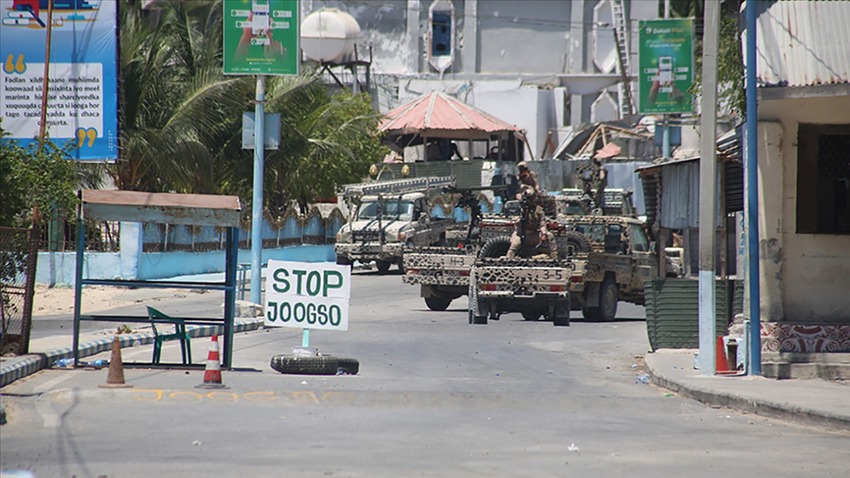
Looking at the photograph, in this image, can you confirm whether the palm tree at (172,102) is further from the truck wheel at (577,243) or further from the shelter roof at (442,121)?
the shelter roof at (442,121)

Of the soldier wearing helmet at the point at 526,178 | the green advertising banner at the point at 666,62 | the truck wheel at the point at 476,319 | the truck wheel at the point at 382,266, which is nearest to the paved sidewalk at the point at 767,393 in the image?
the truck wheel at the point at 476,319

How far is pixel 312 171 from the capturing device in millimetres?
42906

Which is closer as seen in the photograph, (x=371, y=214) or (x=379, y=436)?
(x=379, y=436)

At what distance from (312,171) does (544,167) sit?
43.0 feet

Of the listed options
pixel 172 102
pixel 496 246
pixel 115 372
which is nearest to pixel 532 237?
pixel 496 246

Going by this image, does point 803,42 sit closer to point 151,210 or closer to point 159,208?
point 159,208

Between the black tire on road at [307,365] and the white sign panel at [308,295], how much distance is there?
42 cm

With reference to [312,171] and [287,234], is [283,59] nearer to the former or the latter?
[287,234]

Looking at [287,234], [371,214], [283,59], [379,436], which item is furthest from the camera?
[287,234]

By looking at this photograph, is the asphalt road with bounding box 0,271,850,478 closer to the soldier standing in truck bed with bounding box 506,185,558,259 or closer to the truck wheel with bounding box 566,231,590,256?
the soldier standing in truck bed with bounding box 506,185,558,259

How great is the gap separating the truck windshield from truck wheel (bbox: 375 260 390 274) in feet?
4.59

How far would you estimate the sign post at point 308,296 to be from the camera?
14.4m

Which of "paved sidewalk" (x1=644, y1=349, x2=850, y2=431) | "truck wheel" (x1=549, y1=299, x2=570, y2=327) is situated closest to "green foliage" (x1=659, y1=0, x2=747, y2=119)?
"paved sidewalk" (x1=644, y1=349, x2=850, y2=431)

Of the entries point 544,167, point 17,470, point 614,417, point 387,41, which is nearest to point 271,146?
point 614,417
